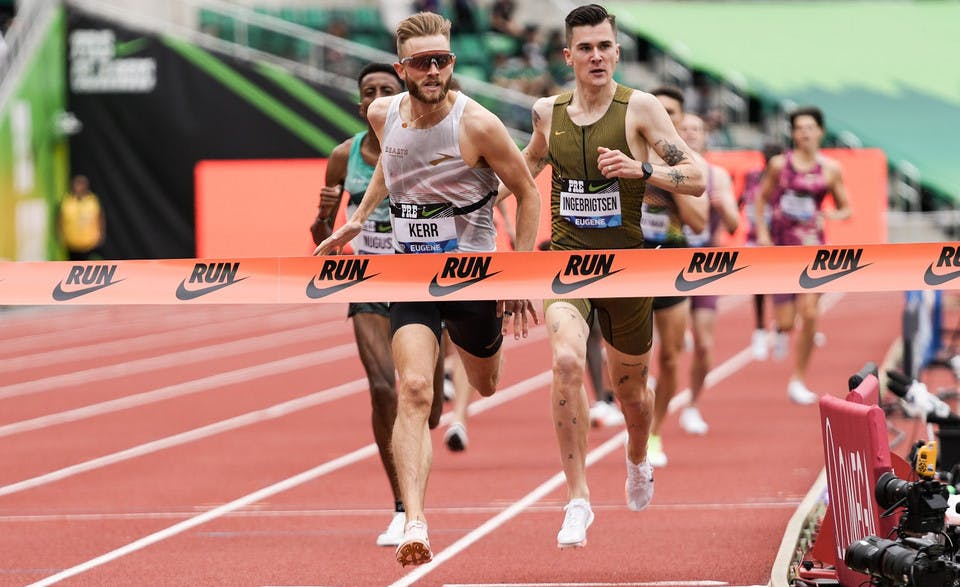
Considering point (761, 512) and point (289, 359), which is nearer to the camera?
point (761, 512)

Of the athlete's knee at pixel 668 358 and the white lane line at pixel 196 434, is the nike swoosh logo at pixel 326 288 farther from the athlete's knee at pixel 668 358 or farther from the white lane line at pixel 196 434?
the white lane line at pixel 196 434

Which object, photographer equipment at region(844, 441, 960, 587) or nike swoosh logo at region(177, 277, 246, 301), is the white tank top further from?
photographer equipment at region(844, 441, 960, 587)

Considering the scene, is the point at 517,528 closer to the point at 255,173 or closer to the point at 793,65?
the point at 255,173

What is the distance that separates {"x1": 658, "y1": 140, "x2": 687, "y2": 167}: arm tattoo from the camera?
7.85 metres

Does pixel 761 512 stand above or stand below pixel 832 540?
below

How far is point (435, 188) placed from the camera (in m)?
7.56

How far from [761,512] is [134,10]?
25532mm

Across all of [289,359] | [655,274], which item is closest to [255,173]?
[289,359]

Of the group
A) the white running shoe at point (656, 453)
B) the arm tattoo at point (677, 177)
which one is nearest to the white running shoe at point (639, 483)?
the arm tattoo at point (677, 177)

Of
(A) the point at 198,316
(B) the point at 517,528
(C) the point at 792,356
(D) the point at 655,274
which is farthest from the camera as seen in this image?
(A) the point at 198,316

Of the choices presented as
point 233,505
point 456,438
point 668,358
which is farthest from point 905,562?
point 456,438

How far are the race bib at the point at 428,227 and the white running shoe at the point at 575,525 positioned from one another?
3.95 ft

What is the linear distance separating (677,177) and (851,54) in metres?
31.3

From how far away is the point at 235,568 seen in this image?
8.30 meters
